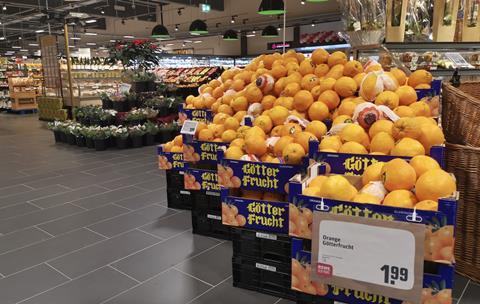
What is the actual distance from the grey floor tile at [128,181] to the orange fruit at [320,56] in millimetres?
3030

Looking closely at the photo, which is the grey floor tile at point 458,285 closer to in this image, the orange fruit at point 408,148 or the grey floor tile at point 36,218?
the orange fruit at point 408,148

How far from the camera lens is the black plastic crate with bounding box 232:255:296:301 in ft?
6.91

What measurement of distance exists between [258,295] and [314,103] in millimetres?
1165

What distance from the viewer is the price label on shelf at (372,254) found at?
1.34 meters

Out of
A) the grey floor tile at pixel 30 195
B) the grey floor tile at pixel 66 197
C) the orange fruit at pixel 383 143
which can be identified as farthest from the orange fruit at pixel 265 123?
the grey floor tile at pixel 30 195

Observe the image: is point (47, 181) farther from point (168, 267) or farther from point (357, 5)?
point (357, 5)

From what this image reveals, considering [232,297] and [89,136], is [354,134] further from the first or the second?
[89,136]

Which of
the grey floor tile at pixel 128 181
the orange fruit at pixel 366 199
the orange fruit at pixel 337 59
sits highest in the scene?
the orange fruit at pixel 337 59

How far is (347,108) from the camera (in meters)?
2.07

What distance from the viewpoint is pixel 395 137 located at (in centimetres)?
180

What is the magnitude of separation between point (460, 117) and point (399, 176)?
1.13 meters

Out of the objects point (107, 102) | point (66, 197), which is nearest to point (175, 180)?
point (66, 197)

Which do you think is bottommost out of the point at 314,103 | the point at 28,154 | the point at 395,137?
the point at 28,154

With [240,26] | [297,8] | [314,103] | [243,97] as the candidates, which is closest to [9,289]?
[243,97]
